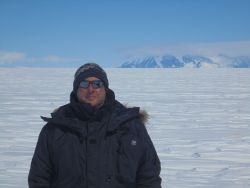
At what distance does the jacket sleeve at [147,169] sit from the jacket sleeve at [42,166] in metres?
0.46

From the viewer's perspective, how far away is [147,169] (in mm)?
2125

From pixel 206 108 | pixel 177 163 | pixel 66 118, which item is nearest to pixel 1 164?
pixel 177 163

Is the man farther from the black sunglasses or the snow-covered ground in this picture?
the snow-covered ground

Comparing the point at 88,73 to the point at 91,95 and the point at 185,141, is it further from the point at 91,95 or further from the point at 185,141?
the point at 185,141

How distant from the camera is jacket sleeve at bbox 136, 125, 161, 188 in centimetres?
212

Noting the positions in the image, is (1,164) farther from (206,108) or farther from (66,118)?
(206,108)

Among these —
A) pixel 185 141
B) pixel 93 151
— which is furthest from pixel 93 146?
pixel 185 141

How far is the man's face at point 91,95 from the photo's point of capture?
2123 mm

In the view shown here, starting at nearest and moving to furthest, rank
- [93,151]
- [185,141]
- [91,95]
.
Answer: [93,151] → [91,95] → [185,141]

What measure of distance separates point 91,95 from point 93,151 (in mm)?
292

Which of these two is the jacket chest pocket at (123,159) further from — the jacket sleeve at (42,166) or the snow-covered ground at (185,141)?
the snow-covered ground at (185,141)

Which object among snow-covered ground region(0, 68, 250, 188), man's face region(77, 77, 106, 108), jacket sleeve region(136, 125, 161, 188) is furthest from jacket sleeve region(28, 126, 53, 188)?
snow-covered ground region(0, 68, 250, 188)

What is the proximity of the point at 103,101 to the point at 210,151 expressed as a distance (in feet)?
11.5

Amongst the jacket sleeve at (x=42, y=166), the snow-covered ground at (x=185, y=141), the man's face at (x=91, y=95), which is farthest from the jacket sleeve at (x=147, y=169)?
the snow-covered ground at (x=185, y=141)
